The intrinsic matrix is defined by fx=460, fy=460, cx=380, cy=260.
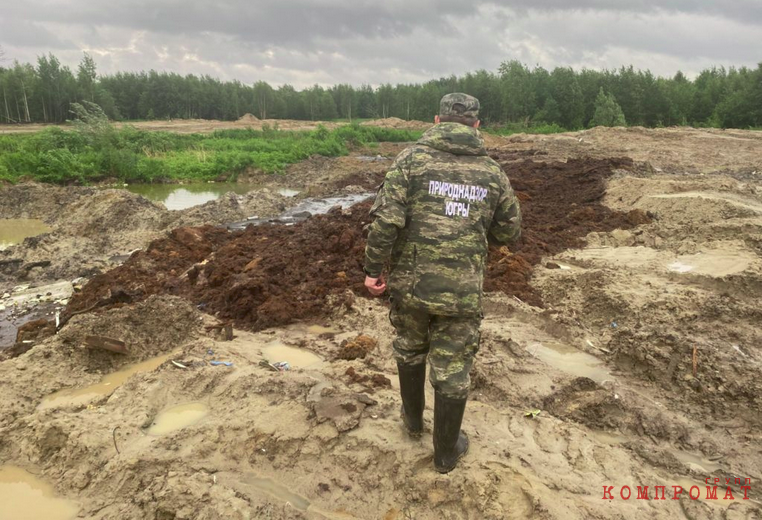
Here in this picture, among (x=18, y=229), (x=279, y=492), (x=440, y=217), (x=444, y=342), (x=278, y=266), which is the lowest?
(x=18, y=229)

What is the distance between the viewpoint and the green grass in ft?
54.0

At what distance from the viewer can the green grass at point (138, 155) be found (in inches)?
648

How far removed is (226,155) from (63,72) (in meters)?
38.4

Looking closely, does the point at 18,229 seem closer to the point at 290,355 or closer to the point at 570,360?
the point at 290,355

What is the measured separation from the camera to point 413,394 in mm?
3010

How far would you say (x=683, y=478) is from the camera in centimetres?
295

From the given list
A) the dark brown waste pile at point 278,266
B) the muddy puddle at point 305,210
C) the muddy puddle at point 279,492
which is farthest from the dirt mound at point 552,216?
the muddy puddle at point 305,210

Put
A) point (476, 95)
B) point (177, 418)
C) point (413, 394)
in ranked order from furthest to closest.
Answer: point (476, 95), point (177, 418), point (413, 394)

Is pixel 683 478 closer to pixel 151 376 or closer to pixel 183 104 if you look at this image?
pixel 151 376

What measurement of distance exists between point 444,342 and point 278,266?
4.36m

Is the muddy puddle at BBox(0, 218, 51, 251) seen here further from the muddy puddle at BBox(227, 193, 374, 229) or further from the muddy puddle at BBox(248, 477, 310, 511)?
the muddy puddle at BBox(248, 477, 310, 511)

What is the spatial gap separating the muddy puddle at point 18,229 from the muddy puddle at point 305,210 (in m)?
4.87

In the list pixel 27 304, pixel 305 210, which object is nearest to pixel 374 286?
pixel 27 304

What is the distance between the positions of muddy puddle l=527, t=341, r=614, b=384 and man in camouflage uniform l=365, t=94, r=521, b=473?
6.82ft
